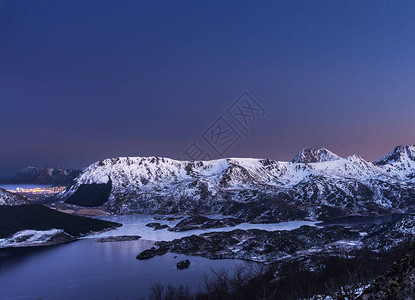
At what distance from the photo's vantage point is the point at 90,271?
85.8 m

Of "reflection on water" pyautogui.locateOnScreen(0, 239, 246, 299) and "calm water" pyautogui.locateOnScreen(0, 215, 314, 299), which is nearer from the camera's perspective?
"reflection on water" pyautogui.locateOnScreen(0, 239, 246, 299)

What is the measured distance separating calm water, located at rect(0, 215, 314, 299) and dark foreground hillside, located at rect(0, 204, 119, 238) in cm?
2169

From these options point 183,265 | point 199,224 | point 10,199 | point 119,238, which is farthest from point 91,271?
point 10,199

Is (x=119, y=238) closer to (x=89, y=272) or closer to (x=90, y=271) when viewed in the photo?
(x=90, y=271)

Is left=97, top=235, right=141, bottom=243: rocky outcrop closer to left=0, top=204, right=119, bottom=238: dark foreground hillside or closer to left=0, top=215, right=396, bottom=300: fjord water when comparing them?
left=0, top=215, right=396, bottom=300: fjord water

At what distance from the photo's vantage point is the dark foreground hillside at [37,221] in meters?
133

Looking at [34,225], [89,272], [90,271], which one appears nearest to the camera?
[89,272]

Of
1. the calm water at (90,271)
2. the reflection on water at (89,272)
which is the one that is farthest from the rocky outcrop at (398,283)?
the reflection on water at (89,272)

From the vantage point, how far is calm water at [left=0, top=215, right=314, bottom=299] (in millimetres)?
68312

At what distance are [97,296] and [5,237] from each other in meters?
86.8

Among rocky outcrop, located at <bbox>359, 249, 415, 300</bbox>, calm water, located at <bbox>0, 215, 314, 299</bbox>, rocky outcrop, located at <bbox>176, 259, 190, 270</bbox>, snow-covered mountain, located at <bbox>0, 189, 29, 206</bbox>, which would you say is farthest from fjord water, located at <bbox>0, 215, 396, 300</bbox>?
rocky outcrop, located at <bbox>359, 249, 415, 300</bbox>

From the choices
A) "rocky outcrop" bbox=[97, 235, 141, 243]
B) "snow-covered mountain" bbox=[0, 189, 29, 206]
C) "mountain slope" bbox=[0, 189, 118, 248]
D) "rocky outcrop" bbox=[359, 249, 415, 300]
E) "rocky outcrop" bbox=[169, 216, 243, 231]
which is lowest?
"rocky outcrop" bbox=[97, 235, 141, 243]

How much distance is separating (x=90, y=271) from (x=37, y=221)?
7352cm

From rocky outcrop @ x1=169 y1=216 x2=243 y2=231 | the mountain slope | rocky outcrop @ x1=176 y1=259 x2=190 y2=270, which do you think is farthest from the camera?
rocky outcrop @ x1=169 y1=216 x2=243 y2=231
